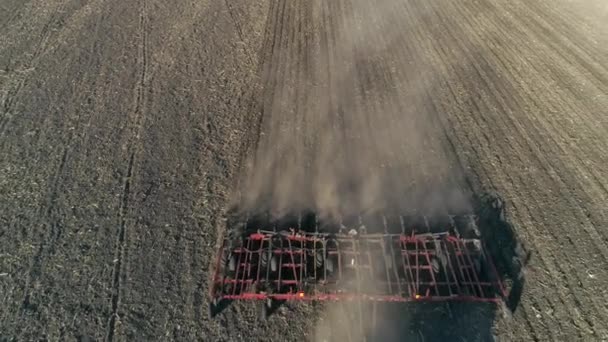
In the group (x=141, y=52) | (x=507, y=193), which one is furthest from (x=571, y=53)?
(x=141, y=52)

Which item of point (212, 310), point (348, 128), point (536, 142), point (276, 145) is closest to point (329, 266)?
point (212, 310)

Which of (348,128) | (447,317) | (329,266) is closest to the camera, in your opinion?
(447,317)

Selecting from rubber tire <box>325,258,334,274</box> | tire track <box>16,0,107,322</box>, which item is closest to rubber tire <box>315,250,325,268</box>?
rubber tire <box>325,258,334,274</box>

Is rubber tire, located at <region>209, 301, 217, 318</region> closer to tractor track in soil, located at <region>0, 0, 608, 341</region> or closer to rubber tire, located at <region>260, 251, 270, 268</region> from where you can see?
tractor track in soil, located at <region>0, 0, 608, 341</region>

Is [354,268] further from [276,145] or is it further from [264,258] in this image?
[276,145]

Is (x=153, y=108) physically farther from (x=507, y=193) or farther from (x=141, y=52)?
(x=507, y=193)

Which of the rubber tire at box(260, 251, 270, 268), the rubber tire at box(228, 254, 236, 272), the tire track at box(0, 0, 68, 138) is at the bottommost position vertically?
the rubber tire at box(260, 251, 270, 268)
